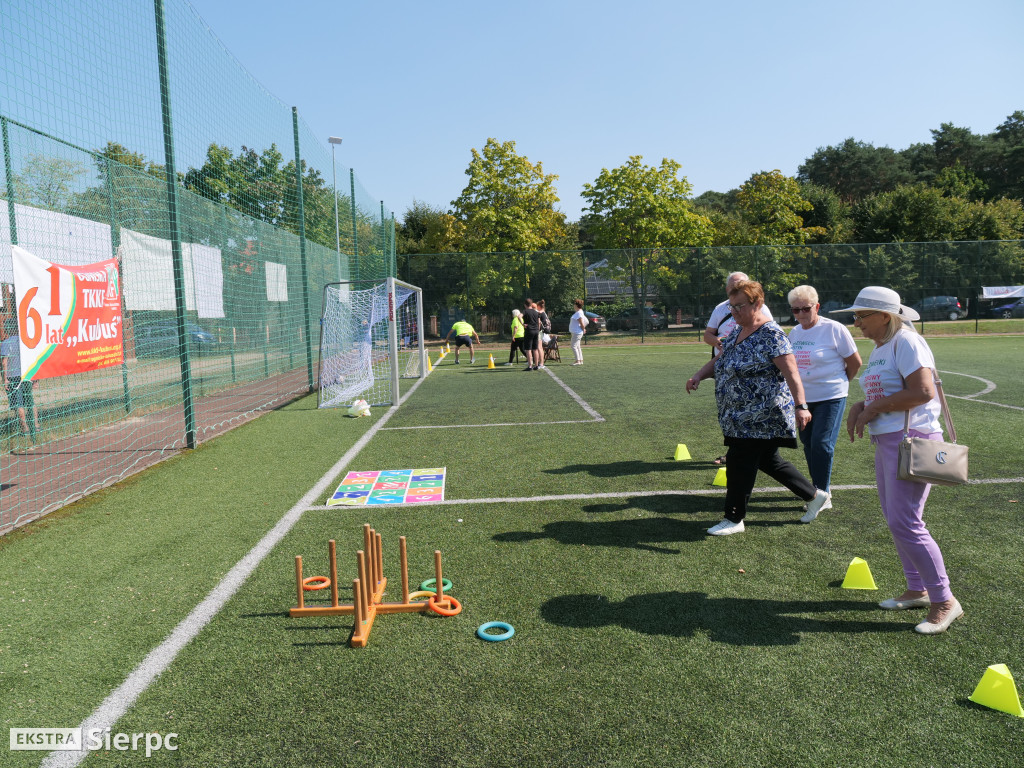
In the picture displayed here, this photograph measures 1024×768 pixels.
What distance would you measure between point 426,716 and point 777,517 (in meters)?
3.65

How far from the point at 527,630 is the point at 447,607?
50cm

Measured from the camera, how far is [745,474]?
4867 mm

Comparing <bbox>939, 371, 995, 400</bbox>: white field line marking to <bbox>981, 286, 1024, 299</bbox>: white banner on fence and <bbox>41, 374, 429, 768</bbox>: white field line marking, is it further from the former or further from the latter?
<bbox>981, 286, 1024, 299</bbox>: white banner on fence

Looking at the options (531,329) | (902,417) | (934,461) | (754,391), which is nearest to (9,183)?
(754,391)

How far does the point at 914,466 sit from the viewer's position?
3.24m

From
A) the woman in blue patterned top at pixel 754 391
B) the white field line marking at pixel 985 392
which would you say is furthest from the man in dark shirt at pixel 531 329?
the woman in blue patterned top at pixel 754 391

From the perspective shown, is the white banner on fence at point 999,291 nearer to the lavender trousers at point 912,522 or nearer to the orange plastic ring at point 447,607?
the lavender trousers at point 912,522

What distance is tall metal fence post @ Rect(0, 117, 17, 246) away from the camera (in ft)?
19.9

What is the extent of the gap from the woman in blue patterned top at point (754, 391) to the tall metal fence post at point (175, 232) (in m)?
6.79

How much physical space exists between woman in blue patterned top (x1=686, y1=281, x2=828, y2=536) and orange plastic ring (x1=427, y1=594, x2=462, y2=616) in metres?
2.18

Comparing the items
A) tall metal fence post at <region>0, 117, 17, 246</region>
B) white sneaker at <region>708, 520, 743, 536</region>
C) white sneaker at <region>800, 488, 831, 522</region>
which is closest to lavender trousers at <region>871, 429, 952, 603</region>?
white sneaker at <region>708, 520, 743, 536</region>

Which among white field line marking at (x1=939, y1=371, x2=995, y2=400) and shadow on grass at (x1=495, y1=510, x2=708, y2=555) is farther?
white field line marking at (x1=939, y1=371, x2=995, y2=400)

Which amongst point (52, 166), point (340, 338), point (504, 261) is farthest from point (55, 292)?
point (504, 261)

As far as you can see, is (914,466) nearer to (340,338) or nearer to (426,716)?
(426,716)
